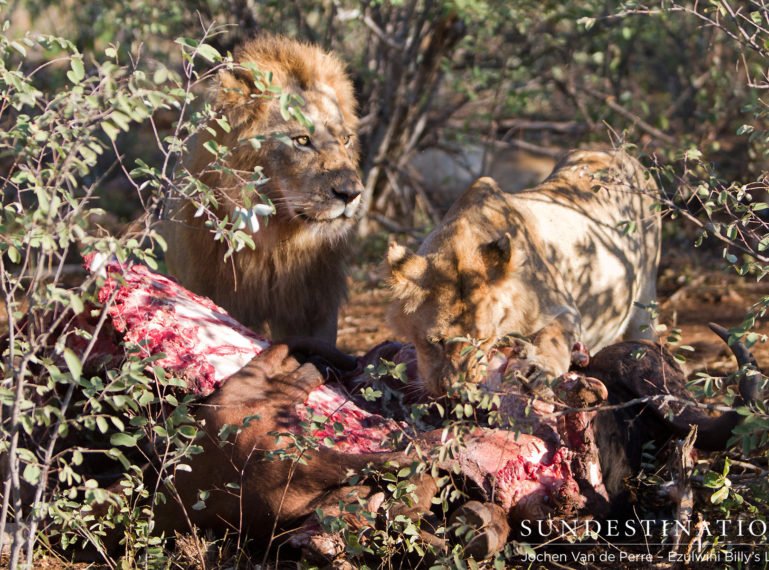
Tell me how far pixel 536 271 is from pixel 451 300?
1.70 feet

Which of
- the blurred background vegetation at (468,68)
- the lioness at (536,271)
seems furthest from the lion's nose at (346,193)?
the blurred background vegetation at (468,68)

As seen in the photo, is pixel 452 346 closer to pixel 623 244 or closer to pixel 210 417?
pixel 210 417

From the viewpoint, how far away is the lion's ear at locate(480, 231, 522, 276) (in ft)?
10.0

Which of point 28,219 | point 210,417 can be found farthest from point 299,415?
point 28,219

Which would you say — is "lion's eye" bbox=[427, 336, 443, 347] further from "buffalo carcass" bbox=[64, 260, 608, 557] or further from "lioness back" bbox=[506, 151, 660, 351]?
"lioness back" bbox=[506, 151, 660, 351]

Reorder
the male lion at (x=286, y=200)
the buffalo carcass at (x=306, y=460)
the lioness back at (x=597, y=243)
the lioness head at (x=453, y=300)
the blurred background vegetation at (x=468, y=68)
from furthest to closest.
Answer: the blurred background vegetation at (x=468, y=68) < the lioness back at (x=597, y=243) < the male lion at (x=286, y=200) < the lioness head at (x=453, y=300) < the buffalo carcass at (x=306, y=460)

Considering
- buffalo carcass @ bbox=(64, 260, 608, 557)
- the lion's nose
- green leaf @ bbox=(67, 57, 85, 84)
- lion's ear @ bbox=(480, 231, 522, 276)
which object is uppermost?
green leaf @ bbox=(67, 57, 85, 84)

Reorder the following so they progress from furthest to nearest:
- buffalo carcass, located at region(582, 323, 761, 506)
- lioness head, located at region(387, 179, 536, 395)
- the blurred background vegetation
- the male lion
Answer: the blurred background vegetation < the male lion < lioness head, located at region(387, 179, 536, 395) < buffalo carcass, located at region(582, 323, 761, 506)

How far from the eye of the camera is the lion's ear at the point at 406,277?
306cm

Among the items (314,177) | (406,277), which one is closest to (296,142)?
(314,177)

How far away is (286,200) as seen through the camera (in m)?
3.68

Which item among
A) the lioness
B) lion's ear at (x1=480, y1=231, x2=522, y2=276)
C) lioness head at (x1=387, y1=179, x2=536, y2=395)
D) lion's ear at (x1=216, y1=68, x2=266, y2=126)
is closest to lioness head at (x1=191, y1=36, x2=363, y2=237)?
lion's ear at (x1=216, y1=68, x2=266, y2=126)

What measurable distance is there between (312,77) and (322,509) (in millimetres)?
2151

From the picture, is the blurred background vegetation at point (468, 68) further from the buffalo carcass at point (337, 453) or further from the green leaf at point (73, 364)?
the green leaf at point (73, 364)
